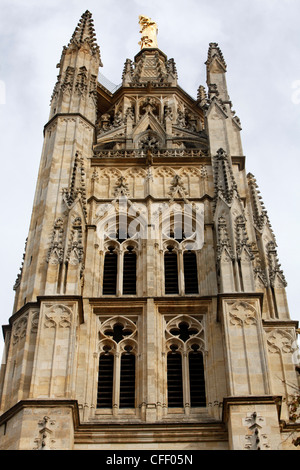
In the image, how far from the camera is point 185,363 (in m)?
22.0

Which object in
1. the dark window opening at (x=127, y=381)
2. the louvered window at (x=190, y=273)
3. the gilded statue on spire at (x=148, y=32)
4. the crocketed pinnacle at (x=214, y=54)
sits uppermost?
the gilded statue on spire at (x=148, y=32)

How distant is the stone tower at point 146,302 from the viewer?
19.5 m

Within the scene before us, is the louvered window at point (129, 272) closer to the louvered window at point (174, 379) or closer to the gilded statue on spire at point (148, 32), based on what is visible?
the louvered window at point (174, 379)

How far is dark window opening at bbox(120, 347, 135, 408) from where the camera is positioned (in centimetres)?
2123

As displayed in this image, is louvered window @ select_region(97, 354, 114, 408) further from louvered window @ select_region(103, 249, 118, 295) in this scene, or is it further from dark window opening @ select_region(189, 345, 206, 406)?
louvered window @ select_region(103, 249, 118, 295)

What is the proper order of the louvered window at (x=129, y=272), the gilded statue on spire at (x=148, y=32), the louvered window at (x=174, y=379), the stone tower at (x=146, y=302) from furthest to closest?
the gilded statue on spire at (x=148, y=32) < the louvered window at (x=129, y=272) < the louvered window at (x=174, y=379) < the stone tower at (x=146, y=302)

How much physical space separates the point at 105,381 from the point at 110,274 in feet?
13.6

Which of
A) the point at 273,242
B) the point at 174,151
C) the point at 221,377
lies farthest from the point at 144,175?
the point at 221,377

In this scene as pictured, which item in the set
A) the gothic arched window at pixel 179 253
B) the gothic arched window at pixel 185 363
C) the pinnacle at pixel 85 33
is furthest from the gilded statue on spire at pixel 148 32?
the gothic arched window at pixel 185 363

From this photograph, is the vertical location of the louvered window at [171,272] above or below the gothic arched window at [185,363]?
above

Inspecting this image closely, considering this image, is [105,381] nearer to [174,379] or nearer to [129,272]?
[174,379]

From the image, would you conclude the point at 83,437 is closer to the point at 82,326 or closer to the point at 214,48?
the point at 82,326

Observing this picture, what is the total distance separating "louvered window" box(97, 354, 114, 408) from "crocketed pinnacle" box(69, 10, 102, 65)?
16.3 m

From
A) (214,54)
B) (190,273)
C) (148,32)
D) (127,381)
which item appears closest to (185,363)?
(127,381)
